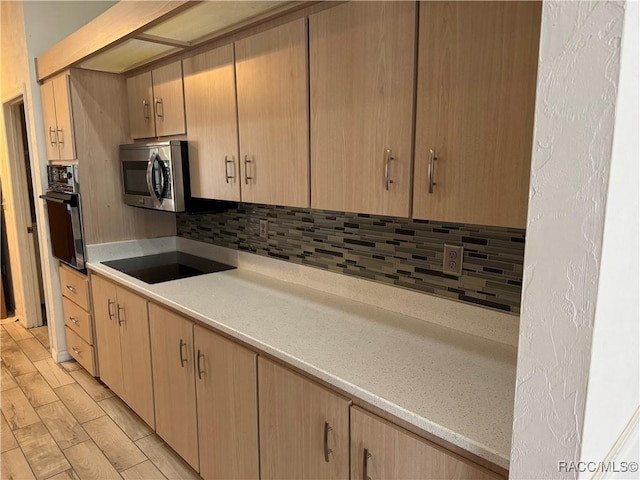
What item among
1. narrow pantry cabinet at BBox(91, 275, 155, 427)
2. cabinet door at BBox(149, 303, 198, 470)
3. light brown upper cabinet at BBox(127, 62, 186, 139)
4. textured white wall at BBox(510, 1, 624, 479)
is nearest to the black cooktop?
narrow pantry cabinet at BBox(91, 275, 155, 427)

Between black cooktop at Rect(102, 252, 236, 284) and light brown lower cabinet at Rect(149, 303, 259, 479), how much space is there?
40 centimetres

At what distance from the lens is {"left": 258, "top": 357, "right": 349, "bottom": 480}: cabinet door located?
1.29 metres

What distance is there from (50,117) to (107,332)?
1462mm

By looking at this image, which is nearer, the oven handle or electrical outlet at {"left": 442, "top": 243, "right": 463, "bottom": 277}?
electrical outlet at {"left": 442, "top": 243, "right": 463, "bottom": 277}

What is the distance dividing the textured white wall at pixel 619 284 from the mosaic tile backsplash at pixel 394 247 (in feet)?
1.97

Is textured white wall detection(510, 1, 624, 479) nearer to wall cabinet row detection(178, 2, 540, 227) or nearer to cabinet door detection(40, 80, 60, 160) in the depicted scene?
wall cabinet row detection(178, 2, 540, 227)

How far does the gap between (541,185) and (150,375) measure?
2150mm

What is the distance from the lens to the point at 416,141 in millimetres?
1330

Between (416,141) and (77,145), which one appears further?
(77,145)

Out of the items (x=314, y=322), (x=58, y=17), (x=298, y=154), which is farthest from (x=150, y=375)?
(x=58, y=17)

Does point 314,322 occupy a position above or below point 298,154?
below

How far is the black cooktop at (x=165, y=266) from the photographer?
2529 mm

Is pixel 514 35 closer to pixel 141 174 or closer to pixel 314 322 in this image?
pixel 314 322

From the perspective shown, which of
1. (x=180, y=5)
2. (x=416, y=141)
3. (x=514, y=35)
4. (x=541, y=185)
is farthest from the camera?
(x=180, y=5)
